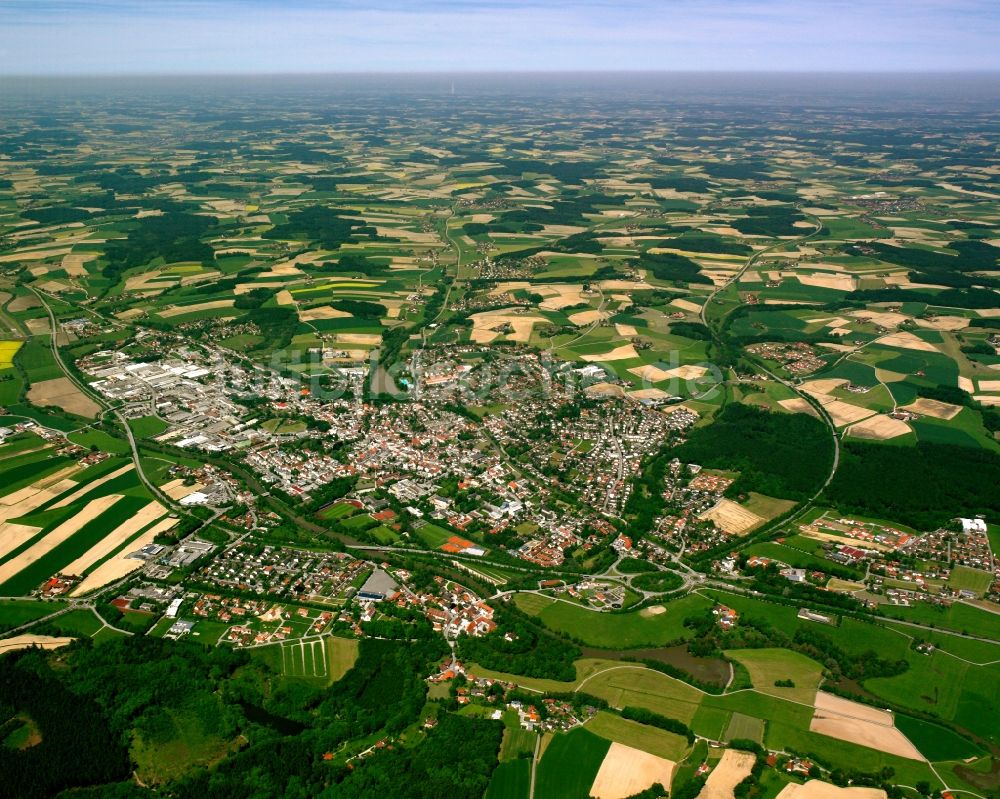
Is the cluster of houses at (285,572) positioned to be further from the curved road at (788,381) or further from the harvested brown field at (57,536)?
the curved road at (788,381)

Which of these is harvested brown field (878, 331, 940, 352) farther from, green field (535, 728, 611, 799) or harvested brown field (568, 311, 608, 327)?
green field (535, 728, 611, 799)

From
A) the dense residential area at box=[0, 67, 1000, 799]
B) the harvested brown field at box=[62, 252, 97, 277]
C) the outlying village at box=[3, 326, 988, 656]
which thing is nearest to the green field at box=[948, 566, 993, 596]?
the dense residential area at box=[0, 67, 1000, 799]

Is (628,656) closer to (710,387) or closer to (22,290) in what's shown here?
(710,387)

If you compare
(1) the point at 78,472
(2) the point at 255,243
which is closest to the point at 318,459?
(1) the point at 78,472

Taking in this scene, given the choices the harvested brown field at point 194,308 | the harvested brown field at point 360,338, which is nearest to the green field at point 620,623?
the harvested brown field at point 360,338

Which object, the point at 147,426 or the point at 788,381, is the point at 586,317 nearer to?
the point at 788,381

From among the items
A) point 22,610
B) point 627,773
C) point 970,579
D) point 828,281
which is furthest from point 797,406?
point 22,610
